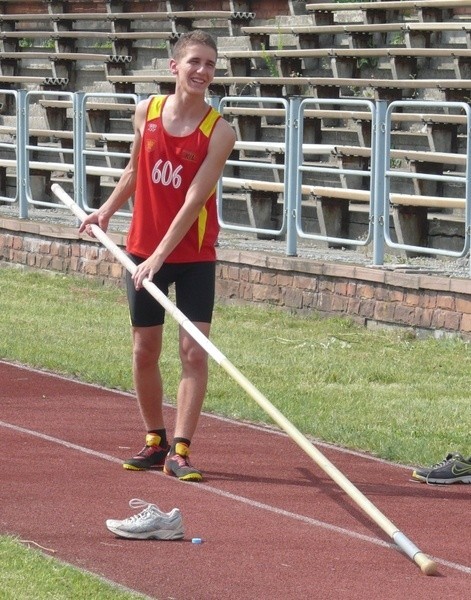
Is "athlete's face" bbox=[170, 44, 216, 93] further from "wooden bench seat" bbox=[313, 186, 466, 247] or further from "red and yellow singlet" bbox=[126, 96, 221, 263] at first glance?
"wooden bench seat" bbox=[313, 186, 466, 247]

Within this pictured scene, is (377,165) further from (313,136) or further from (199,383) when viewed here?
(199,383)

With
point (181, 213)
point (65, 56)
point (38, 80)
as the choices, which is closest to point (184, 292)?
point (181, 213)

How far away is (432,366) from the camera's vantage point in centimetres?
1029

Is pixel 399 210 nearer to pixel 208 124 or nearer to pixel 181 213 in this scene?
pixel 208 124

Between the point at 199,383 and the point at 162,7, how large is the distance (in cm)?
1569

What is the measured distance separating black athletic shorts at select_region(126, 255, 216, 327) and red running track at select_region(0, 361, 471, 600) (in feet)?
2.66

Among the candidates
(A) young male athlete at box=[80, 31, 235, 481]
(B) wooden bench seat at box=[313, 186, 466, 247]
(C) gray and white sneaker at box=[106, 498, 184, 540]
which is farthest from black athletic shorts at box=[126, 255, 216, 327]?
(B) wooden bench seat at box=[313, 186, 466, 247]

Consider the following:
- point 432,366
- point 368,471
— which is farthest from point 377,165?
point 368,471

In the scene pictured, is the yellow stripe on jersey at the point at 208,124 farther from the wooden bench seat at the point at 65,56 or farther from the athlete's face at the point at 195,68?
the wooden bench seat at the point at 65,56

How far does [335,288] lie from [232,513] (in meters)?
5.98

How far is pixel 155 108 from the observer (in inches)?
275

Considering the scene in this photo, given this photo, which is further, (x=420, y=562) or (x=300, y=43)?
(x=300, y=43)

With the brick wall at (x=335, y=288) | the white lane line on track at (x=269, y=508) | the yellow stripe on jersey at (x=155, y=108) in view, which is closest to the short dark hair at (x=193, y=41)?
the yellow stripe on jersey at (x=155, y=108)

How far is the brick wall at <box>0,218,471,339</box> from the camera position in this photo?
11180 mm
